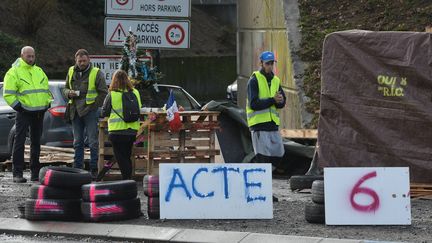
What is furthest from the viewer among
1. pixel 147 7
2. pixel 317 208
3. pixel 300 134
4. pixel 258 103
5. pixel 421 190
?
pixel 147 7

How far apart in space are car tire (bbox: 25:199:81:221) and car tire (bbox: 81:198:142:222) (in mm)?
143

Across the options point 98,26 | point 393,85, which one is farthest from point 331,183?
point 98,26

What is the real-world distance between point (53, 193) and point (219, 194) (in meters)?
1.73

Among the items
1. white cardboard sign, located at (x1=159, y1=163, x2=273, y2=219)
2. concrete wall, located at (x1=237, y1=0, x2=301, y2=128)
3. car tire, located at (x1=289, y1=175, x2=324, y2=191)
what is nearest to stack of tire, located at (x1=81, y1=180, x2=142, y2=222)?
white cardboard sign, located at (x1=159, y1=163, x2=273, y2=219)

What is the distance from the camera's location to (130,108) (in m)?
14.7

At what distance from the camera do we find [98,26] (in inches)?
2562

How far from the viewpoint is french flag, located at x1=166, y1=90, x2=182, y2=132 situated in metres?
15.4

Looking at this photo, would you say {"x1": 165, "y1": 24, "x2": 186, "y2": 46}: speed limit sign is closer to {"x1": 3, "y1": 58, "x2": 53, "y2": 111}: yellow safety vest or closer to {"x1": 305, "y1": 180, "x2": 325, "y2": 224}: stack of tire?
{"x1": 3, "y1": 58, "x2": 53, "y2": 111}: yellow safety vest

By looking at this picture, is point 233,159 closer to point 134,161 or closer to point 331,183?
point 134,161

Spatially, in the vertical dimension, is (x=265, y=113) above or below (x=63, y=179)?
above

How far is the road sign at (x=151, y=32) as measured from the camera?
1950 centimetres

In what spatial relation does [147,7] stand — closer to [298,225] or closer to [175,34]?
[175,34]

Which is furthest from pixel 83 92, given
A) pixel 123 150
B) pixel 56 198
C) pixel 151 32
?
pixel 56 198

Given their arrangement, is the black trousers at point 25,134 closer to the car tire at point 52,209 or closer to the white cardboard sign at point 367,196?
the car tire at point 52,209
